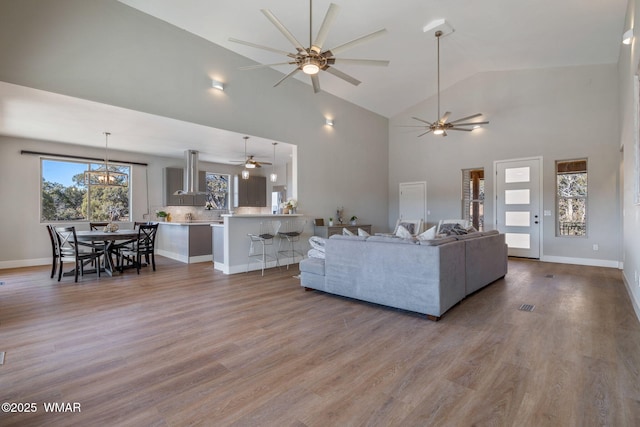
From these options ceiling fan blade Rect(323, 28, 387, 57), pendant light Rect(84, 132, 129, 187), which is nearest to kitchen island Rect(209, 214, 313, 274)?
pendant light Rect(84, 132, 129, 187)

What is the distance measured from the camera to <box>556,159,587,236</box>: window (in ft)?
21.5

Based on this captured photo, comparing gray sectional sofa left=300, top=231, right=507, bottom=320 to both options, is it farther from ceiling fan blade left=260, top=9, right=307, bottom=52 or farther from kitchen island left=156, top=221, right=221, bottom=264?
kitchen island left=156, top=221, right=221, bottom=264

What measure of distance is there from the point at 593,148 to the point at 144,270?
9.86m

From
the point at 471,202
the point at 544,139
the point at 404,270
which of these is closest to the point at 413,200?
the point at 471,202

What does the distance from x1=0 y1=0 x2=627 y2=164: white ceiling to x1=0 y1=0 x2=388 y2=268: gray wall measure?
0.21 meters

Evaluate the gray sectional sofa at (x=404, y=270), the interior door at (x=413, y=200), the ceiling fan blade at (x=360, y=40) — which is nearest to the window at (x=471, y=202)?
the interior door at (x=413, y=200)

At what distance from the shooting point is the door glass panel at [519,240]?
284 inches

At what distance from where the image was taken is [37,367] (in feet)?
7.43

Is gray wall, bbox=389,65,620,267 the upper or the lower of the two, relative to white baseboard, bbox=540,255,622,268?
upper

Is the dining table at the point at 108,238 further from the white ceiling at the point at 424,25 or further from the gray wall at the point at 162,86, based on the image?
the white ceiling at the point at 424,25

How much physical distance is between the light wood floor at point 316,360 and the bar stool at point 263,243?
1.84m

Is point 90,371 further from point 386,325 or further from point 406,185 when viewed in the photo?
point 406,185

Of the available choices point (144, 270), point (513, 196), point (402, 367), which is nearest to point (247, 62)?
point (144, 270)

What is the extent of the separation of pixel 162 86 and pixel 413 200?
7.17 m
